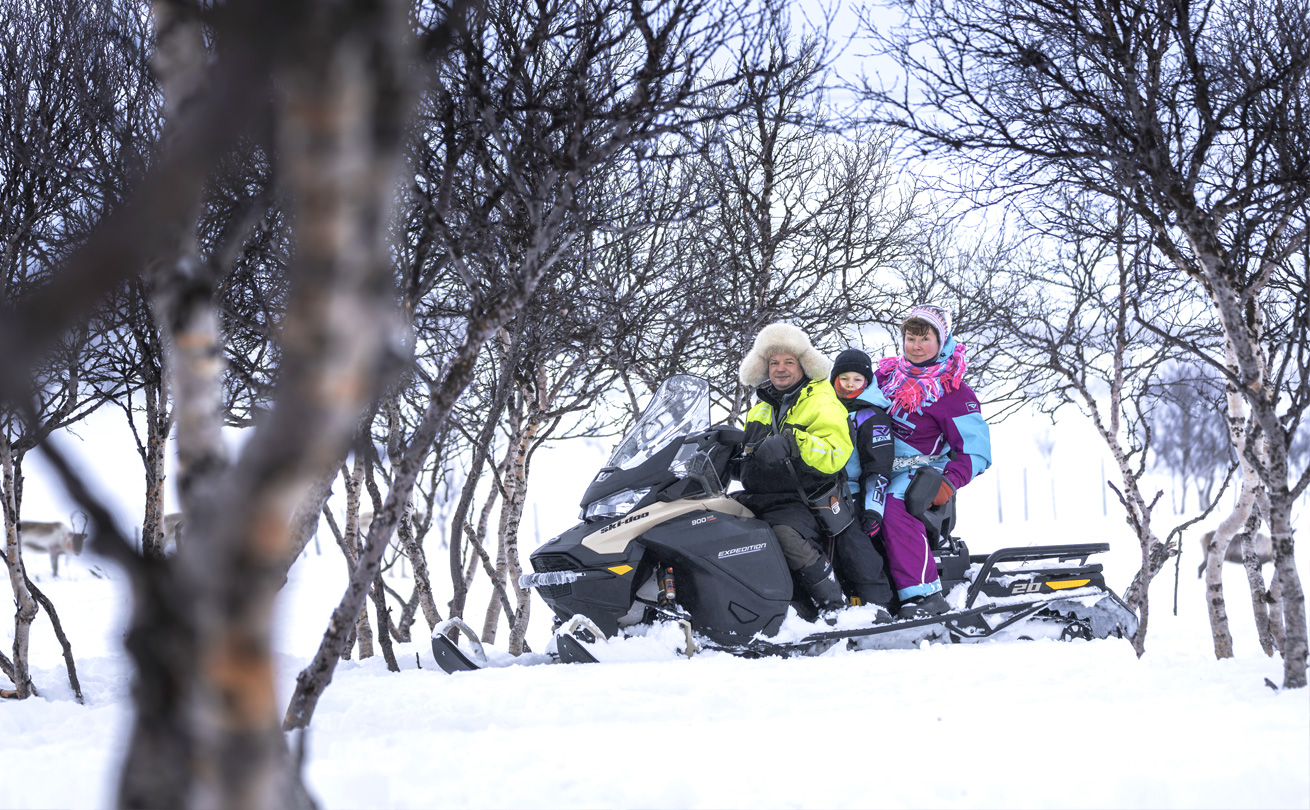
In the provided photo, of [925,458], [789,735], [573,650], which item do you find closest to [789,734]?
[789,735]

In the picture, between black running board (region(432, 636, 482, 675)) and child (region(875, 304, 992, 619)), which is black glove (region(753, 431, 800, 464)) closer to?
child (region(875, 304, 992, 619))

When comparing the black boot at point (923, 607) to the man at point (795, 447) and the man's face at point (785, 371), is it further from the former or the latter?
the man's face at point (785, 371)

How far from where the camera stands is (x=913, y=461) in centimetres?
561

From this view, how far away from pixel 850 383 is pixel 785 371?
62 cm

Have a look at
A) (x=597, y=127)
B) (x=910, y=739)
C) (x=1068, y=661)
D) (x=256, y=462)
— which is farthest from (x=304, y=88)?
(x=1068, y=661)

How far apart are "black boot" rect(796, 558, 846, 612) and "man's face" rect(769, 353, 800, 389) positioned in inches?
40.5

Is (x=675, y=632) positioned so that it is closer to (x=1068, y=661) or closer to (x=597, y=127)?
(x=1068, y=661)

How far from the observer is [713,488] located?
16.9ft

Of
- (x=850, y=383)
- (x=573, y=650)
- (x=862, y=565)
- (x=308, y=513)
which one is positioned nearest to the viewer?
(x=308, y=513)

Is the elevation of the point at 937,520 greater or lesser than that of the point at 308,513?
lesser

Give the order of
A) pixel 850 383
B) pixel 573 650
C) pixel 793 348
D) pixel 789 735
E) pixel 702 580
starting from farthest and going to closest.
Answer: pixel 850 383 < pixel 793 348 < pixel 702 580 < pixel 573 650 < pixel 789 735

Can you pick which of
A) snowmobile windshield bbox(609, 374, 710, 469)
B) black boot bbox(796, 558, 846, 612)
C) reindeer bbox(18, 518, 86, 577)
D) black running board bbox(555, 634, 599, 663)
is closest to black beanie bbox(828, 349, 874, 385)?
snowmobile windshield bbox(609, 374, 710, 469)

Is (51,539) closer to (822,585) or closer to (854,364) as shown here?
(854,364)

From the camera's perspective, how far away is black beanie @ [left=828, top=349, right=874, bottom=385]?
5.90 m
